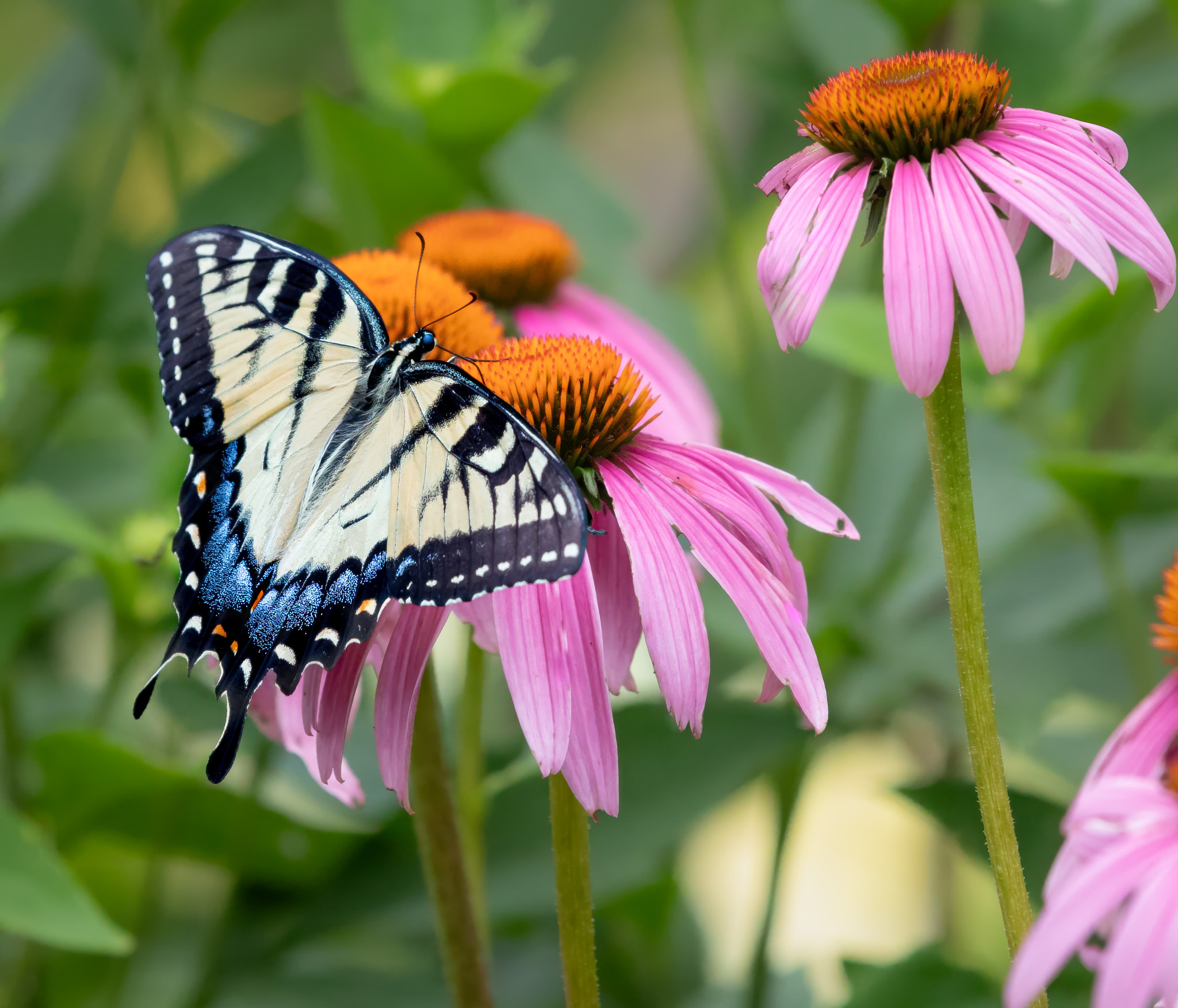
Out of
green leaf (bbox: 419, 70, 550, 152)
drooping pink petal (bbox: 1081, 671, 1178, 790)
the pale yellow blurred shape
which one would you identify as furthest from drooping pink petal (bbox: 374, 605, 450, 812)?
the pale yellow blurred shape

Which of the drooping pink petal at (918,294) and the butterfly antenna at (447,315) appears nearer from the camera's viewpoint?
the drooping pink petal at (918,294)

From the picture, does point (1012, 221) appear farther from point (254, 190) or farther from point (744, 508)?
point (254, 190)

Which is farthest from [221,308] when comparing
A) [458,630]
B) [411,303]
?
[458,630]

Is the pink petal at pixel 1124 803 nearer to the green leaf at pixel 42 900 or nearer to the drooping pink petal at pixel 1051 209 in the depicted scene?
the drooping pink petal at pixel 1051 209

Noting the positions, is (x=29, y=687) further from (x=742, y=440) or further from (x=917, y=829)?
(x=917, y=829)

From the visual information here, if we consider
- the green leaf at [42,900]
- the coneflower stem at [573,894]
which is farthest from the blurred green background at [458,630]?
the coneflower stem at [573,894]

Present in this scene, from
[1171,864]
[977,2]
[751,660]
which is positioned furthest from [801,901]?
[1171,864]
